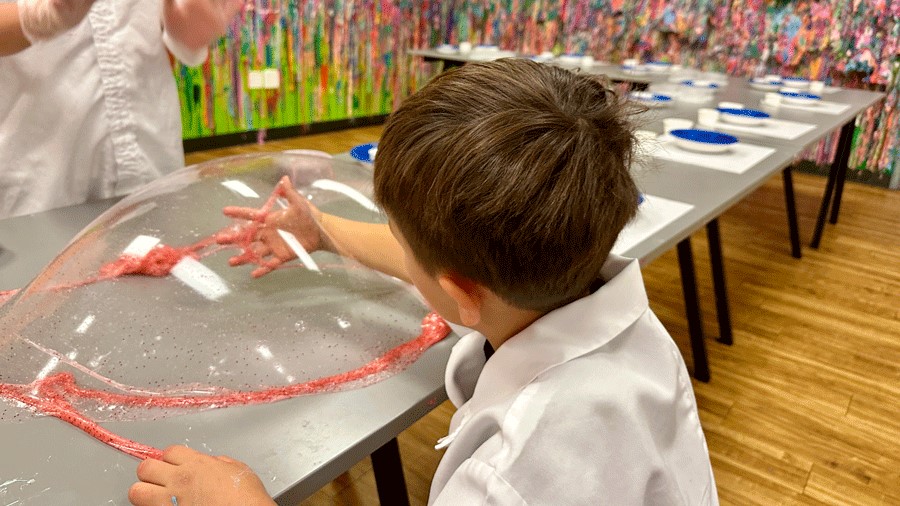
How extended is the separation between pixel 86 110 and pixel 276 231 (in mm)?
552

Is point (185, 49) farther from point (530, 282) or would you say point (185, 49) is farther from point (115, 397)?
point (530, 282)

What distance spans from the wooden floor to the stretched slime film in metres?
0.81

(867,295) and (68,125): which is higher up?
(68,125)

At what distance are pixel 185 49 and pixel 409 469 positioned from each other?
1.08m

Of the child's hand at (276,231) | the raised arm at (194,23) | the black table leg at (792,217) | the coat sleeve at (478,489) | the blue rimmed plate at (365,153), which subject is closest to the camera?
the coat sleeve at (478,489)

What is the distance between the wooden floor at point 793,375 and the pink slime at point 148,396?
841mm

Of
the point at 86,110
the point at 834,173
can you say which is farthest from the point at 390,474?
the point at 834,173

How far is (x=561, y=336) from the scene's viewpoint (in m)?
0.60

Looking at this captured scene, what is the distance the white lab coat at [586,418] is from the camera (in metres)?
0.55

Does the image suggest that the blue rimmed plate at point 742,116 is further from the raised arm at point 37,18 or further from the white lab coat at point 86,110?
the raised arm at point 37,18

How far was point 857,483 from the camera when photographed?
1.65 m

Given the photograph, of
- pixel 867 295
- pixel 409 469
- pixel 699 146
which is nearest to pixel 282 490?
pixel 409 469

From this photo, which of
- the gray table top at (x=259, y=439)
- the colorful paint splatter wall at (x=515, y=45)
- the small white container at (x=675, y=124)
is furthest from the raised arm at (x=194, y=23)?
the colorful paint splatter wall at (x=515, y=45)

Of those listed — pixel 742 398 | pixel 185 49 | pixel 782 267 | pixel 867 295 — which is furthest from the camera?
pixel 782 267
